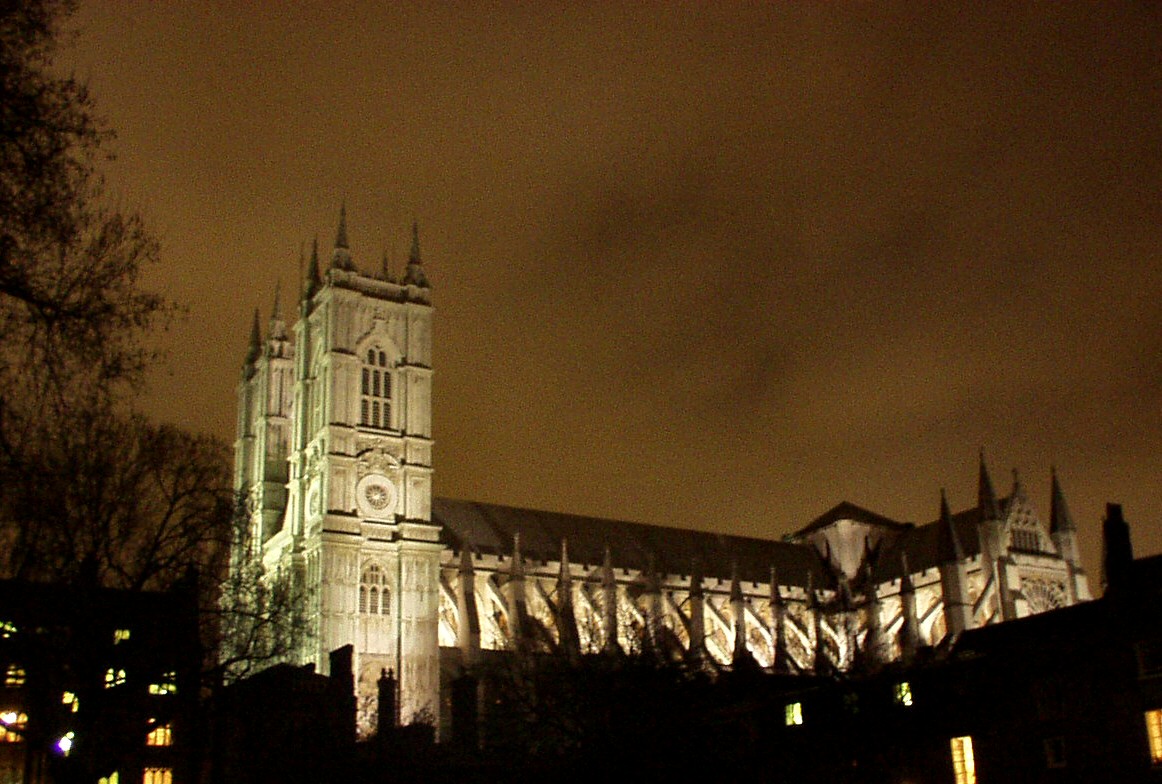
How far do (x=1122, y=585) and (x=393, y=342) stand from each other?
4359 cm

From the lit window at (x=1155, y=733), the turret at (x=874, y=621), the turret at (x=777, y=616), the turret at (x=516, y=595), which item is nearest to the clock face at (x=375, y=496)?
the turret at (x=516, y=595)

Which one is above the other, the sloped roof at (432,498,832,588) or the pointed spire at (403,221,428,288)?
the pointed spire at (403,221,428,288)

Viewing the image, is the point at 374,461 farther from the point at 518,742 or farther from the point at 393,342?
the point at 518,742

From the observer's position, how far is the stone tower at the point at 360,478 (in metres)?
63.9

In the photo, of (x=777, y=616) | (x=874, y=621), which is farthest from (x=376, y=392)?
(x=874, y=621)

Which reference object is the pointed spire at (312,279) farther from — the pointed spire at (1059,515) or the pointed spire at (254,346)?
the pointed spire at (1059,515)

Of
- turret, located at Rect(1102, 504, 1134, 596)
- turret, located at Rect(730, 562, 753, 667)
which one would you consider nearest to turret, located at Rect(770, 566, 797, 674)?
turret, located at Rect(730, 562, 753, 667)

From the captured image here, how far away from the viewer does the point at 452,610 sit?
227ft

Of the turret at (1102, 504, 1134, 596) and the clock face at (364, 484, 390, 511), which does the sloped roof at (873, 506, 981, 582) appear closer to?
the clock face at (364, 484, 390, 511)

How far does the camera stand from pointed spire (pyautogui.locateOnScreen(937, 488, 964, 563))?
7894cm

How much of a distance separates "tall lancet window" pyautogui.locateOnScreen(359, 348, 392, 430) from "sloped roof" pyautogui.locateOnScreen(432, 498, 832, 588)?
26.6 feet

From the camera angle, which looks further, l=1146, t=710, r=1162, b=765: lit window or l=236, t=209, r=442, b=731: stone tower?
l=236, t=209, r=442, b=731: stone tower

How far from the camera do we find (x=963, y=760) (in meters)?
36.5

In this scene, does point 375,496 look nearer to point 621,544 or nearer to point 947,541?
point 621,544
